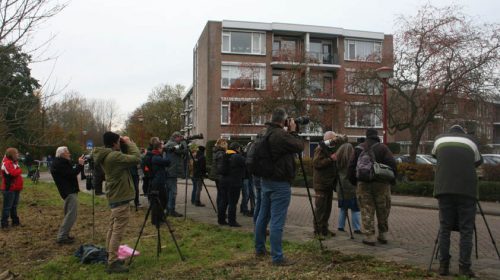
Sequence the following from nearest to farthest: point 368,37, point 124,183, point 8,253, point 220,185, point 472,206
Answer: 1. point 472,206
2. point 124,183
3. point 8,253
4. point 220,185
5. point 368,37

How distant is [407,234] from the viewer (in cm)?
902

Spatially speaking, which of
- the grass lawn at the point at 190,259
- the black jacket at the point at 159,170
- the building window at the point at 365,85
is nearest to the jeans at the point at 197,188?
the black jacket at the point at 159,170

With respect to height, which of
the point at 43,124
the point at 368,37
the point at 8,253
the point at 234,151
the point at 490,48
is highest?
the point at 368,37

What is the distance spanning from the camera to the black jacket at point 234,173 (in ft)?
31.9

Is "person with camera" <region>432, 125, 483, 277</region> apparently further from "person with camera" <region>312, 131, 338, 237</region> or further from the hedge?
the hedge

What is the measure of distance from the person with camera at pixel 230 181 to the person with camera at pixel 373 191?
2.87 m

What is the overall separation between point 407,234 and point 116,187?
5731mm

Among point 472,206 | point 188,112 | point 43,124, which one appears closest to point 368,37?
point 188,112

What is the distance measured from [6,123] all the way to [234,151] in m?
5.74

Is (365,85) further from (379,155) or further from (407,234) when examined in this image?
(379,155)

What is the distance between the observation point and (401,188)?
59.5ft

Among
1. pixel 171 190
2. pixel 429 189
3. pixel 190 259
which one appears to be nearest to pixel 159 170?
Answer: pixel 171 190

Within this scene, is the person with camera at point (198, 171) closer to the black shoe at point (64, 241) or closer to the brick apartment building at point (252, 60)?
the black shoe at point (64, 241)

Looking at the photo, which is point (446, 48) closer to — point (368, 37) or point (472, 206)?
point (472, 206)
